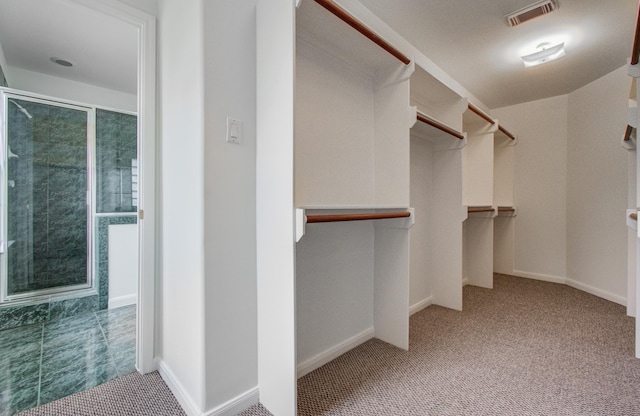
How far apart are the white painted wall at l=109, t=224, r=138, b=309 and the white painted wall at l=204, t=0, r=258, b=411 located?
83.9 inches

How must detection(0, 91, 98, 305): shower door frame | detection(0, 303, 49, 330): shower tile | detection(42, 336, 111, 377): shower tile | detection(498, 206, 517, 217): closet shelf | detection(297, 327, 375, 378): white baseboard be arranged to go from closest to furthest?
detection(297, 327, 375, 378): white baseboard < detection(42, 336, 111, 377): shower tile < detection(0, 303, 49, 330): shower tile < detection(0, 91, 98, 305): shower door frame < detection(498, 206, 517, 217): closet shelf

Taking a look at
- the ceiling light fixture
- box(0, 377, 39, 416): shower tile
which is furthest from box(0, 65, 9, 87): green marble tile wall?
the ceiling light fixture

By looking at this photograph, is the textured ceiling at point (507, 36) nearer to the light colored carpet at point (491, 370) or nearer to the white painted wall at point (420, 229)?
the white painted wall at point (420, 229)

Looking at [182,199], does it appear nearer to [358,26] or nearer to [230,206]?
[230,206]

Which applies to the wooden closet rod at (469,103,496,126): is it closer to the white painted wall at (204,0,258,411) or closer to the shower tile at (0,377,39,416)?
the white painted wall at (204,0,258,411)

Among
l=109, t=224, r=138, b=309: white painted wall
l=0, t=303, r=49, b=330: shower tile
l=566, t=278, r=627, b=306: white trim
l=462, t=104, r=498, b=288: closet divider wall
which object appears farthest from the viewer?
l=462, t=104, r=498, b=288: closet divider wall

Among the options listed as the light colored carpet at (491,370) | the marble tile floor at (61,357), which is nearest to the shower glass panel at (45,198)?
the marble tile floor at (61,357)

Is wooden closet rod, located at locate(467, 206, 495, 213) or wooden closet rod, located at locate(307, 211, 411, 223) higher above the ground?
wooden closet rod, located at locate(467, 206, 495, 213)

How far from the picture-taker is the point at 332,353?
182cm

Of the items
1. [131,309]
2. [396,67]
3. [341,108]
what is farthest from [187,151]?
[131,309]

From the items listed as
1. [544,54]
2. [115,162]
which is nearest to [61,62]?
[115,162]

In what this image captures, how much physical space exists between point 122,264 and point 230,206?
2420 mm

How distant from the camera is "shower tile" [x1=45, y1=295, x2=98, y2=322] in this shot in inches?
102

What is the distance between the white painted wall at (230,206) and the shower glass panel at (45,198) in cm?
247
